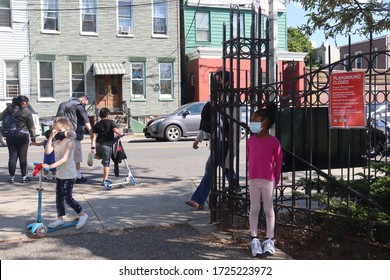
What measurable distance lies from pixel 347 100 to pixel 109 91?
20443mm

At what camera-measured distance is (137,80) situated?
2433 centimetres

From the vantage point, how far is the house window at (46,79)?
2279cm

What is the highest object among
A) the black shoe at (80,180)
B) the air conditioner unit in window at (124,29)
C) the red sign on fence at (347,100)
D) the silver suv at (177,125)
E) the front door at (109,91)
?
the air conditioner unit in window at (124,29)

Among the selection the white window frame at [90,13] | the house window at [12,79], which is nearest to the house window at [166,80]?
the white window frame at [90,13]

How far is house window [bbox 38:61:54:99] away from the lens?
22.8m

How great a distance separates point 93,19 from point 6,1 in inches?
162

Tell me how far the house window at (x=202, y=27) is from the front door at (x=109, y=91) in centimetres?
515

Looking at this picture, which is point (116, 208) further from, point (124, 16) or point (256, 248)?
point (124, 16)

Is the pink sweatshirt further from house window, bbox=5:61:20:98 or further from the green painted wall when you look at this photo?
the green painted wall

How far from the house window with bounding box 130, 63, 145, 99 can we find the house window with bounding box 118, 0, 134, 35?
1760 millimetres

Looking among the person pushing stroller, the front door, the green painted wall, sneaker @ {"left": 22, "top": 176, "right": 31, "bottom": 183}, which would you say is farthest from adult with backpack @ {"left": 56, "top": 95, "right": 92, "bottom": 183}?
the green painted wall

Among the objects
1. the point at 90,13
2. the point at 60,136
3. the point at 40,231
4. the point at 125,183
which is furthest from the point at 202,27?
the point at 40,231

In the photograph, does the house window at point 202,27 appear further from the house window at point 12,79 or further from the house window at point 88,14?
the house window at point 12,79

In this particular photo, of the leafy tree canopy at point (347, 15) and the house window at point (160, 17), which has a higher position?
the house window at point (160, 17)
